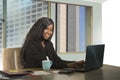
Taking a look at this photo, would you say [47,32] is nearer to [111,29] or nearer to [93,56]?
[93,56]

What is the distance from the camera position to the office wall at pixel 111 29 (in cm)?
487

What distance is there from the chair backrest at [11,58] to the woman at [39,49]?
0.25 feet

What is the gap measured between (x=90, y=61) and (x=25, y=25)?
274 centimetres

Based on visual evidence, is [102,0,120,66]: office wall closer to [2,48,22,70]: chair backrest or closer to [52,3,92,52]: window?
[52,3,92,52]: window

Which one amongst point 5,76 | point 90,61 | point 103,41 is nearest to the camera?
point 5,76

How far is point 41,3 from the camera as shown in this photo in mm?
4379

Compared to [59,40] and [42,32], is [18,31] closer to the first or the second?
[59,40]

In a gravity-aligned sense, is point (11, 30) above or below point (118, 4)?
below

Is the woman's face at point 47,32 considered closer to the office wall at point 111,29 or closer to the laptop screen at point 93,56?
the laptop screen at point 93,56

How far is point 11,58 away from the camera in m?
2.23

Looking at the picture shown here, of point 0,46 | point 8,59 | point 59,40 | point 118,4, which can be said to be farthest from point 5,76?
point 118,4

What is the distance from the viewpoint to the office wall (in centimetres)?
487

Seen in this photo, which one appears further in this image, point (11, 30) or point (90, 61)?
point (11, 30)

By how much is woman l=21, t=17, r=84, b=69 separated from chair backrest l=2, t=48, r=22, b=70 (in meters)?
0.08
